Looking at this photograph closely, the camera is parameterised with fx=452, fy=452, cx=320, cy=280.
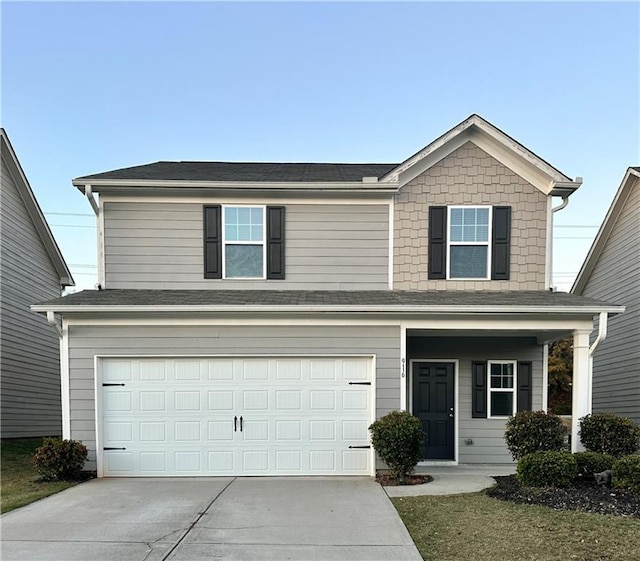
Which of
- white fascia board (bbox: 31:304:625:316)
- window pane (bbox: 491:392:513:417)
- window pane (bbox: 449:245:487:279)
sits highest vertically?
window pane (bbox: 449:245:487:279)

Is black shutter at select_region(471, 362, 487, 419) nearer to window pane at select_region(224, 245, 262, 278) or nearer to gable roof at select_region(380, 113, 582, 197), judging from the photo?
gable roof at select_region(380, 113, 582, 197)

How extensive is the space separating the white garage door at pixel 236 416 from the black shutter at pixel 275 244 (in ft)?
5.93

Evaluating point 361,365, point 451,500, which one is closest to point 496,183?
point 361,365

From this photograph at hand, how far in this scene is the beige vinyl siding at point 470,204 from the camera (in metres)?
8.86

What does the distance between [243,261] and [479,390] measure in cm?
552

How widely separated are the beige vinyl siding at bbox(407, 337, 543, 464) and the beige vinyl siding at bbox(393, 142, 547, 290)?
1287mm

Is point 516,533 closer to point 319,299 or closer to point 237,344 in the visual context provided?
point 319,299

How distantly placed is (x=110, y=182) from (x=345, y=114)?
8.52 metres

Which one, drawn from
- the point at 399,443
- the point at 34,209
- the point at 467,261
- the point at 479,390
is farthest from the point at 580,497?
the point at 34,209

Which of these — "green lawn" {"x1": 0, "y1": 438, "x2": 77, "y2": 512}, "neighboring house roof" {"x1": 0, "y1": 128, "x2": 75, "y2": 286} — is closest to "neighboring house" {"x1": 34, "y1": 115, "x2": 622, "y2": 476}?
"green lawn" {"x1": 0, "y1": 438, "x2": 77, "y2": 512}

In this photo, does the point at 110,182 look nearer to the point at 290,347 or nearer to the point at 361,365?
the point at 290,347

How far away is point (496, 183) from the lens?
9.02 meters

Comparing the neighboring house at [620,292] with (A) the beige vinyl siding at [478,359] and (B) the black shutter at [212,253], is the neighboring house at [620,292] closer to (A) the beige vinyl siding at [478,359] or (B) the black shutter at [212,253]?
(A) the beige vinyl siding at [478,359]

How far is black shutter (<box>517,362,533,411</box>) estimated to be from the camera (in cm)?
933
